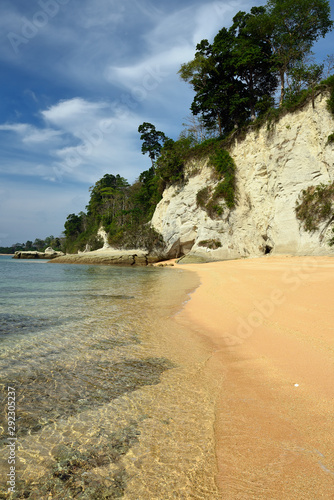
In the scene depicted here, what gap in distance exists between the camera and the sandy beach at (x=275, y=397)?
1.44 m

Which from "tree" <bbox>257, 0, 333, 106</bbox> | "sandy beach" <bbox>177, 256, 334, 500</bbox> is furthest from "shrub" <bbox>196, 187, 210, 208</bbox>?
"sandy beach" <bbox>177, 256, 334, 500</bbox>

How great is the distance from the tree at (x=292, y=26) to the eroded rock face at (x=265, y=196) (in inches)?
163

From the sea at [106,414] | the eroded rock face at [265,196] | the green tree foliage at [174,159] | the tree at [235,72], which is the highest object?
the tree at [235,72]

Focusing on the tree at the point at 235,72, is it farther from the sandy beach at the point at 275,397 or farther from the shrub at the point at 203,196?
the sandy beach at the point at 275,397

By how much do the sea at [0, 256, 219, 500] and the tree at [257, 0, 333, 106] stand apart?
80.9 feet

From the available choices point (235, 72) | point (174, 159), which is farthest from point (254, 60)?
point (174, 159)

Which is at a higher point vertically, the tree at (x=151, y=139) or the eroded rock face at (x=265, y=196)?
the tree at (x=151, y=139)

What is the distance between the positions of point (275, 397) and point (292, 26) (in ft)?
94.4

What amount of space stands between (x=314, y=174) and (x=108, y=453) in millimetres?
20862

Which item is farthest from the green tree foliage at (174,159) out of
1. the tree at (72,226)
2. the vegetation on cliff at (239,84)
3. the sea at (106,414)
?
the tree at (72,226)

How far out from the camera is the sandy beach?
144cm

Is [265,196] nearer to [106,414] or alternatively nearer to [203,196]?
[203,196]

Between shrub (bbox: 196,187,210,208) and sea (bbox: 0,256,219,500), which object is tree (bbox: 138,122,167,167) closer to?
shrub (bbox: 196,187,210,208)

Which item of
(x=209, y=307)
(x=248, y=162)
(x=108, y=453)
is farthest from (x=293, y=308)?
(x=248, y=162)
